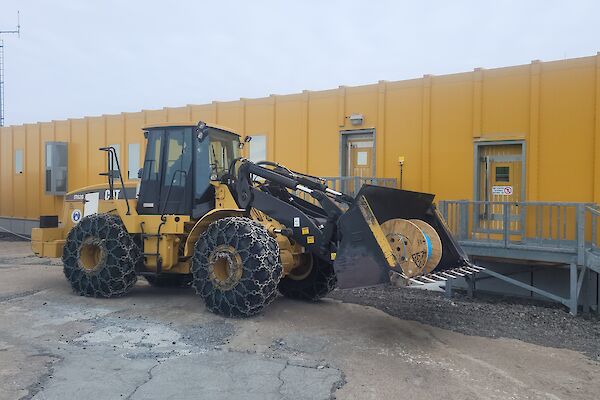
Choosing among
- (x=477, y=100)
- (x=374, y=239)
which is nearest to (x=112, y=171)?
(x=374, y=239)

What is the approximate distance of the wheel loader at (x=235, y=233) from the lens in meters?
6.66

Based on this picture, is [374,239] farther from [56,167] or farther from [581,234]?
[56,167]

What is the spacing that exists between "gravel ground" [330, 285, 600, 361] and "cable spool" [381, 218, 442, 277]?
4.21 feet

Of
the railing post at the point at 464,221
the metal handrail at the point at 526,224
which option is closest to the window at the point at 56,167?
the metal handrail at the point at 526,224

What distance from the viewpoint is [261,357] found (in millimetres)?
5852

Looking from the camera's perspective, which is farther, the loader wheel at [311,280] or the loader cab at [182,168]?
the loader wheel at [311,280]

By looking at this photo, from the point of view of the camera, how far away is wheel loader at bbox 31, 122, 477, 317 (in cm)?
666

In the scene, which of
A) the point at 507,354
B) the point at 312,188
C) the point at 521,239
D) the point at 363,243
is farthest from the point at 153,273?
the point at 521,239

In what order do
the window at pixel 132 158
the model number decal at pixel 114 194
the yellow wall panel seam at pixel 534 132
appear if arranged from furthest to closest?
1. the window at pixel 132 158
2. the yellow wall panel seam at pixel 534 132
3. the model number decal at pixel 114 194

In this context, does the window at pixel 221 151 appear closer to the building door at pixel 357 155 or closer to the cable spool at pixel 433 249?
the cable spool at pixel 433 249

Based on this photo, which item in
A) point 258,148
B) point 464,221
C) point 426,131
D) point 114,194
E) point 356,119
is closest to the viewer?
point 114,194

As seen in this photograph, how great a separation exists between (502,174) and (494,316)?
145 inches

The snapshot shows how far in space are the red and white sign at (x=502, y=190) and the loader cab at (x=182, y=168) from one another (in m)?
5.48

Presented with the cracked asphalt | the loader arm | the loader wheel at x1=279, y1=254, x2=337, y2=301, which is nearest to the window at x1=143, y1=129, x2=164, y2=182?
the loader arm
